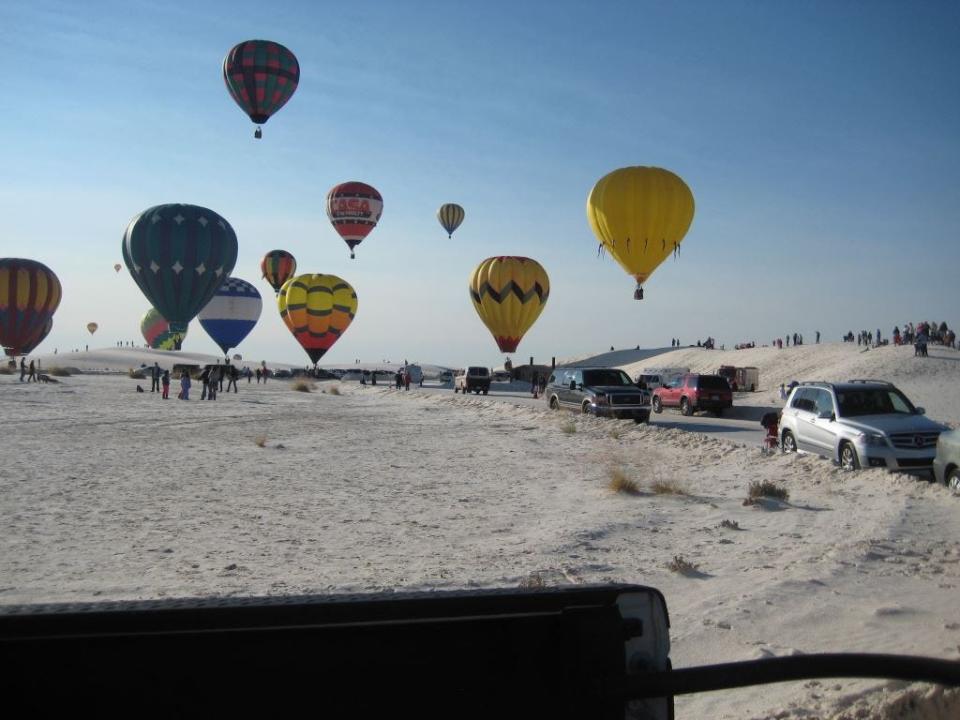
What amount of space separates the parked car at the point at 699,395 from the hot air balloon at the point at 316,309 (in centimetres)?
3795

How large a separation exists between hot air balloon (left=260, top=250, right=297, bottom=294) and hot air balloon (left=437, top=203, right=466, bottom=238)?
19.5m

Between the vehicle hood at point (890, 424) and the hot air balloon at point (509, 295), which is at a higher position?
the hot air balloon at point (509, 295)

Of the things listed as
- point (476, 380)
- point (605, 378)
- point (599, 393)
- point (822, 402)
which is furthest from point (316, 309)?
point (822, 402)

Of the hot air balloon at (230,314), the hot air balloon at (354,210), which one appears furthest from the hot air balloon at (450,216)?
the hot air balloon at (230,314)

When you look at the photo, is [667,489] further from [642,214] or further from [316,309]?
[316,309]

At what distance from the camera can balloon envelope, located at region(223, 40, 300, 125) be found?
48.0 metres

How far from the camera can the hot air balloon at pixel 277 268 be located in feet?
270

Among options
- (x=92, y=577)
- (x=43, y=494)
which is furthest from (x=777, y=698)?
(x=43, y=494)

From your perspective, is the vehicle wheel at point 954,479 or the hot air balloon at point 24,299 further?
the hot air balloon at point 24,299

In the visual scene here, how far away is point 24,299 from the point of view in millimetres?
62812

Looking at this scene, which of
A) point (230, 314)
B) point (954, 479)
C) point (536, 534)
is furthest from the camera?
point (230, 314)

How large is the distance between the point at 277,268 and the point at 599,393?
61106 mm

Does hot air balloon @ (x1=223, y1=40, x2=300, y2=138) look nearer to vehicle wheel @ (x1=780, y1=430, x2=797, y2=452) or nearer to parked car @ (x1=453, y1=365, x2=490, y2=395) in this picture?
parked car @ (x1=453, y1=365, x2=490, y2=395)

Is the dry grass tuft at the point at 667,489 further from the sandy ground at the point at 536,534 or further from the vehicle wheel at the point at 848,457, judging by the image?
the vehicle wheel at the point at 848,457
